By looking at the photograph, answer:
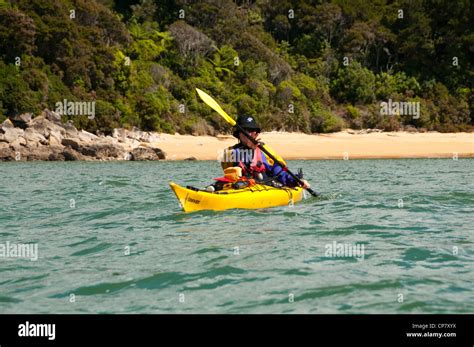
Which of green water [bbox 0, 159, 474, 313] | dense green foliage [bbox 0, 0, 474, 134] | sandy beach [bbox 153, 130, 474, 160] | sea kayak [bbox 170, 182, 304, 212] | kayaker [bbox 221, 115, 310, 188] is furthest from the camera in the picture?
dense green foliage [bbox 0, 0, 474, 134]

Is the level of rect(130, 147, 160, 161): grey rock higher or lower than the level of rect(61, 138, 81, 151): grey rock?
lower

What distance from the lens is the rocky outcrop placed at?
95.9 feet

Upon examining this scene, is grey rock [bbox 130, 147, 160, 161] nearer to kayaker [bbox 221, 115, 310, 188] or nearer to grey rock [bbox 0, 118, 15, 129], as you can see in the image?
grey rock [bbox 0, 118, 15, 129]

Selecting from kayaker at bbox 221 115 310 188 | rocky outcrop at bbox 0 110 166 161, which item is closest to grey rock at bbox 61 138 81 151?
rocky outcrop at bbox 0 110 166 161

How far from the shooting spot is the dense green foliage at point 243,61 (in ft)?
111

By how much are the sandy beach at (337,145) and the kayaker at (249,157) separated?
1878cm

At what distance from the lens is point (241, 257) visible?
7.26 metres

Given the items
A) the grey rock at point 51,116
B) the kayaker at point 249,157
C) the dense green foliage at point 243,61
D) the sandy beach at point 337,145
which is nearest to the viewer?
the kayaker at point 249,157

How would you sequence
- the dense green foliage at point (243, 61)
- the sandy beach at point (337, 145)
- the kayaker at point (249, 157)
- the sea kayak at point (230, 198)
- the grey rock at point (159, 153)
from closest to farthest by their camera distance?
the sea kayak at point (230, 198) < the kayaker at point (249, 157) < the grey rock at point (159, 153) < the sandy beach at point (337, 145) < the dense green foliage at point (243, 61)

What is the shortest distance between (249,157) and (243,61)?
1177 inches

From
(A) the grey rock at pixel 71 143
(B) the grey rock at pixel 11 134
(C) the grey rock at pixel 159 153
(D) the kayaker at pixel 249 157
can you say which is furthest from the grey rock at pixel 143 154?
(D) the kayaker at pixel 249 157

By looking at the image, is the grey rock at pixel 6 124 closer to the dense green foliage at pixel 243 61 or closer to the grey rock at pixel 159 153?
the dense green foliage at pixel 243 61

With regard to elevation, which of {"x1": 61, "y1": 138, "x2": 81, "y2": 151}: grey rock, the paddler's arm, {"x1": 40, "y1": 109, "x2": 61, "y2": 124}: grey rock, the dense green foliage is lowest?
the paddler's arm

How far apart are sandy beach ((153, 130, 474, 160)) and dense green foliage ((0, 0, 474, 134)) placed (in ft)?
4.84
